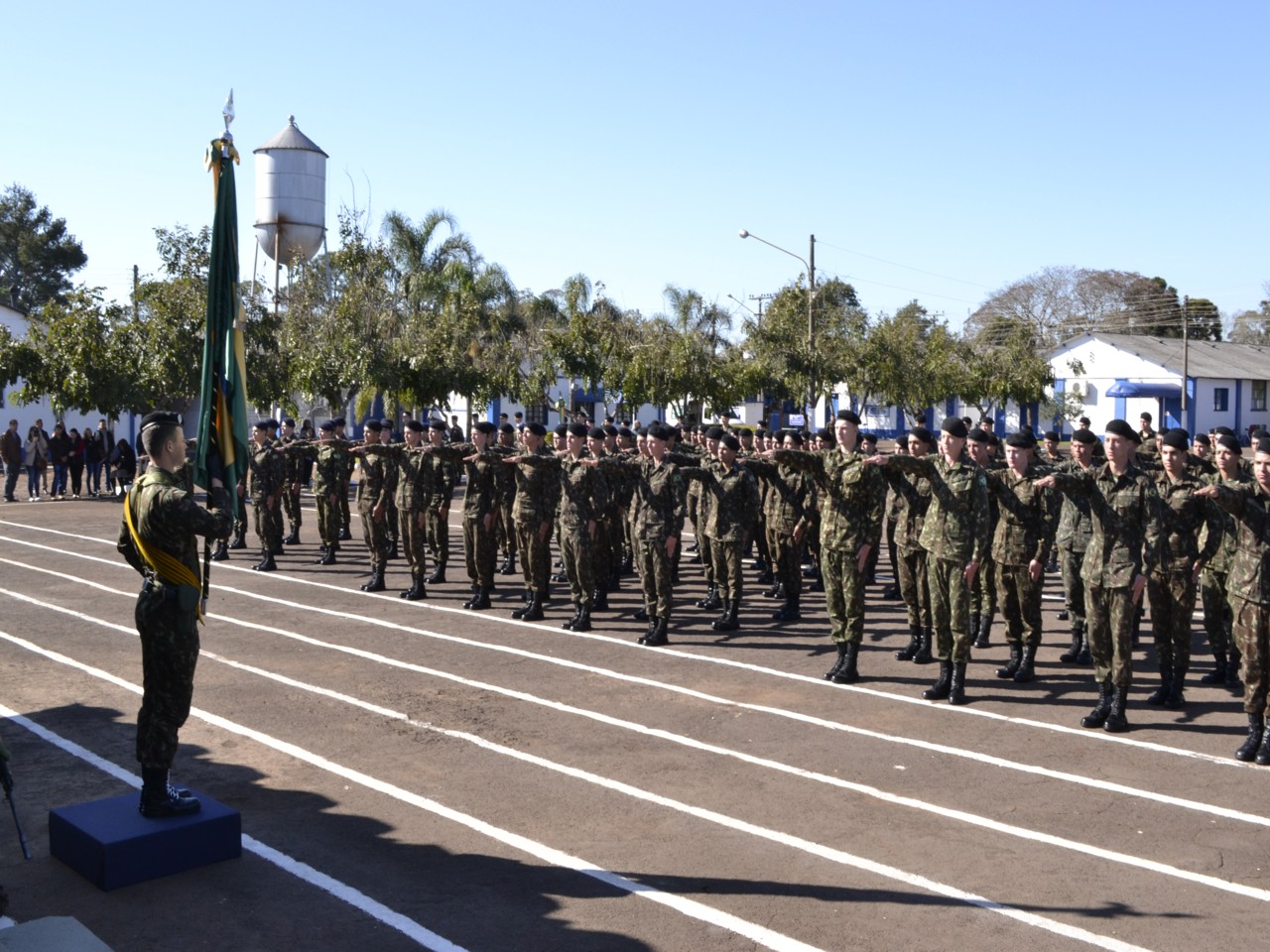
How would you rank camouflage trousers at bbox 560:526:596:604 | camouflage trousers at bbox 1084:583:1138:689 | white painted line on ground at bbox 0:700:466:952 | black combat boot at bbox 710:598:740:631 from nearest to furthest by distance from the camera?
white painted line on ground at bbox 0:700:466:952 < camouflage trousers at bbox 1084:583:1138:689 < camouflage trousers at bbox 560:526:596:604 < black combat boot at bbox 710:598:740:631

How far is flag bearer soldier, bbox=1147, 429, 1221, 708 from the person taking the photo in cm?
820

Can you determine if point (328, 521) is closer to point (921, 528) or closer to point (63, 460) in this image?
point (921, 528)

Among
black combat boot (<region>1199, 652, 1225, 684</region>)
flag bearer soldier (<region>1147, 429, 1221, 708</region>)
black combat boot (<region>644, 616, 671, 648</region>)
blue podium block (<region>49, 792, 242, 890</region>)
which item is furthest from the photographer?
black combat boot (<region>644, 616, 671, 648</region>)

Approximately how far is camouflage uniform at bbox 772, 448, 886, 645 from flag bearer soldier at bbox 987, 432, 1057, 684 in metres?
1.03

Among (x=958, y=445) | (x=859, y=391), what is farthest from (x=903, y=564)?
(x=859, y=391)

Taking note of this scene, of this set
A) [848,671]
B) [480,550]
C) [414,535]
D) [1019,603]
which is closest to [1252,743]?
[1019,603]

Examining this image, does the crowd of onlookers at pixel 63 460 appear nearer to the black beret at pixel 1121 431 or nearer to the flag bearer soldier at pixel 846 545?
the flag bearer soldier at pixel 846 545

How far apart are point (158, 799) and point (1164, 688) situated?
22.6 ft

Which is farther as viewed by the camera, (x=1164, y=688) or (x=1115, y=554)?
(x=1164, y=688)

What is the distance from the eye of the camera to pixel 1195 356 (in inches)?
2322

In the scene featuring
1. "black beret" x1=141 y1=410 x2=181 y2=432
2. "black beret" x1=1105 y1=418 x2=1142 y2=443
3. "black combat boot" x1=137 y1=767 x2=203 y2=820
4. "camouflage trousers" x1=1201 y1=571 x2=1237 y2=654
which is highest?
"black beret" x1=1105 y1=418 x2=1142 y2=443

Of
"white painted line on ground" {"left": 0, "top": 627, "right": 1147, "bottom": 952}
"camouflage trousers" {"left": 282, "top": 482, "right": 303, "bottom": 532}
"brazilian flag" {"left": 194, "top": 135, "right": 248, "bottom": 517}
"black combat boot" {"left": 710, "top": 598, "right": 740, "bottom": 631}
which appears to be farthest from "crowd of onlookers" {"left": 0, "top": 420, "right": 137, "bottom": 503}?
"brazilian flag" {"left": 194, "top": 135, "right": 248, "bottom": 517}

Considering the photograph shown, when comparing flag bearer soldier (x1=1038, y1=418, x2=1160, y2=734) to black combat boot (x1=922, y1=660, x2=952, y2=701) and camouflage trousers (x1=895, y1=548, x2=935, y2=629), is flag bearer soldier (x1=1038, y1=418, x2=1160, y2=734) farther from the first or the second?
camouflage trousers (x1=895, y1=548, x2=935, y2=629)

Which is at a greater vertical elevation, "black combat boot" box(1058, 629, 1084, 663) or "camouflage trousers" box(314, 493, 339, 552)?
"camouflage trousers" box(314, 493, 339, 552)
